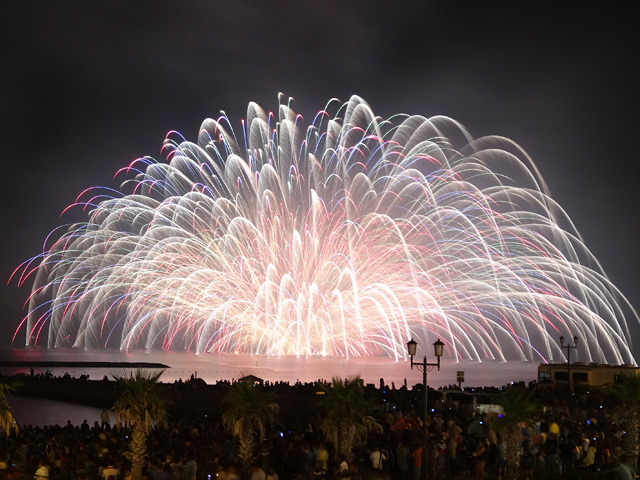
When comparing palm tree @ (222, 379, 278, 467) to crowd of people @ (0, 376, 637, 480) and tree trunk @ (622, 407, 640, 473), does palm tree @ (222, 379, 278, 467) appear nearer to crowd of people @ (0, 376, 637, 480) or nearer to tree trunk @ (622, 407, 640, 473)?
crowd of people @ (0, 376, 637, 480)

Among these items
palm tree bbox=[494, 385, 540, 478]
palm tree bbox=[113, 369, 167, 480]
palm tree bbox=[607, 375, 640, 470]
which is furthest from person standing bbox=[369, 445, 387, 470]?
palm tree bbox=[607, 375, 640, 470]

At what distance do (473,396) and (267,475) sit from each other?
A: 67.8 feet

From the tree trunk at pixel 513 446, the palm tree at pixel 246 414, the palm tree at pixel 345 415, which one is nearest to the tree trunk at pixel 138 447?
the palm tree at pixel 246 414

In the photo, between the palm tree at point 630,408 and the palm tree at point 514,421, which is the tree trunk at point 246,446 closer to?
the palm tree at point 514,421

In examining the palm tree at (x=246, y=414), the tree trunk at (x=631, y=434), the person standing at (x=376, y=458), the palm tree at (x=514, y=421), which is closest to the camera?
the palm tree at (x=514, y=421)

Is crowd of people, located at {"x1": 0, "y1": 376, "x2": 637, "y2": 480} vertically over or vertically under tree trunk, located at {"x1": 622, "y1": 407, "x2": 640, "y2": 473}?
under

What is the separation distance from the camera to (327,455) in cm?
1822

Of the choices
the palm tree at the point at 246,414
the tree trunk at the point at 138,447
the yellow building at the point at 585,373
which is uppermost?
the yellow building at the point at 585,373

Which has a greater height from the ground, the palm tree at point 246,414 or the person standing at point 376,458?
the palm tree at point 246,414

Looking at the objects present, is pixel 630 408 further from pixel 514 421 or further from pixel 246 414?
pixel 246 414

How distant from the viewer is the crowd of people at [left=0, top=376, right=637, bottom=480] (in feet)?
55.9

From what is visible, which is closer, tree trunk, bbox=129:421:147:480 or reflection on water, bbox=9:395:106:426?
tree trunk, bbox=129:421:147:480

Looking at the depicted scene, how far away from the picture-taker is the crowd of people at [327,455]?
17031 mm

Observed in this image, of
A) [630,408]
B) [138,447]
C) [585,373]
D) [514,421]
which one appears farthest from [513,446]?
[585,373]
